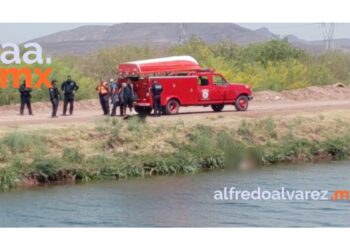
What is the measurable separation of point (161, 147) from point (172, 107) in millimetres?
5547

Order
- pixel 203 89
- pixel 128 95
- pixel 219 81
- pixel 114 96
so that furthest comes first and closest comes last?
pixel 219 81, pixel 203 89, pixel 114 96, pixel 128 95

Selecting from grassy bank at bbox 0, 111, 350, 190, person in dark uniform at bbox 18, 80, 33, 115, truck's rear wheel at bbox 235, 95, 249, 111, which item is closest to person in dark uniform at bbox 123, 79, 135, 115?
grassy bank at bbox 0, 111, 350, 190

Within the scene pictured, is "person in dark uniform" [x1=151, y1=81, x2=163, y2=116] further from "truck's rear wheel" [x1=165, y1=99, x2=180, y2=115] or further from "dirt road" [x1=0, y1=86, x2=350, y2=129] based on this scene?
"truck's rear wheel" [x1=165, y1=99, x2=180, y2=115]

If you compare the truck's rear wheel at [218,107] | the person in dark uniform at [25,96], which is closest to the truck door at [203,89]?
the truck's rear wheel at [218,107]

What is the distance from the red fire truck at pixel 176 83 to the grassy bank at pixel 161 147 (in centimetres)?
183

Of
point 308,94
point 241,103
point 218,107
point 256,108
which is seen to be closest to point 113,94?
point 218,107

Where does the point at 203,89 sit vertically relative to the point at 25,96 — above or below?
above

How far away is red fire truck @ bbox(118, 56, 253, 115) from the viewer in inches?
1398

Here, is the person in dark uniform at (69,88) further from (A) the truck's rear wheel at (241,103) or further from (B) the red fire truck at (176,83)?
(A) the truck's rear wheel at (241,103)

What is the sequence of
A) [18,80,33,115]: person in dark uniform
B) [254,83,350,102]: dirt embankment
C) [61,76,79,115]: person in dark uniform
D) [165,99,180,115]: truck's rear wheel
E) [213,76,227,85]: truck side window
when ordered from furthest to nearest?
[254,83,350,102]: dirt embankment < [213,76,227,85]: truck side window < [18,80,33,115]: person in dark uniform < [165,99,180,115]: truck's rear wheel < [61,76,79,115]: person in dark uniform

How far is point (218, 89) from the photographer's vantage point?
123 ft

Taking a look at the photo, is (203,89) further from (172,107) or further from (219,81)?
(172,107)

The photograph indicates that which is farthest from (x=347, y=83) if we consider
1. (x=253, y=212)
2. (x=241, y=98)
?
(x=253, y=212)

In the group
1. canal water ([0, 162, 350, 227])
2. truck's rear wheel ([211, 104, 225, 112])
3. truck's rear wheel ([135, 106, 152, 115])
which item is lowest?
canal water ([0, 162, 350, 227])
